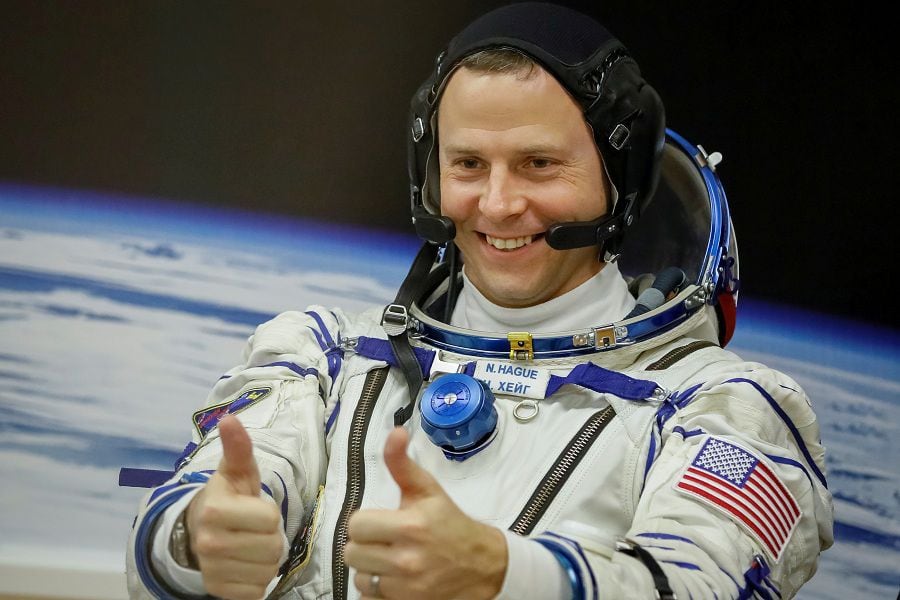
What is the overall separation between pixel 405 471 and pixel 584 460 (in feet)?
1.75

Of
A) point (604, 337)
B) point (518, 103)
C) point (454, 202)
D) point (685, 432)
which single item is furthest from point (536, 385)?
point (518, 103)

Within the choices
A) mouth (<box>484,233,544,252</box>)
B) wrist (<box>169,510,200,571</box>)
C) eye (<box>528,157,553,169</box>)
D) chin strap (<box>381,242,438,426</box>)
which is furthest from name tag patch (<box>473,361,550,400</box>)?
wrist (<box>169,510,200,571</box>)

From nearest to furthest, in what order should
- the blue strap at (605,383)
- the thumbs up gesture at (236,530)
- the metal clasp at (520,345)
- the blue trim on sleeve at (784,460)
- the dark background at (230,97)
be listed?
the thumbs up gesture at (236,530)
the blue trim on sleeve at (784,460)
the blue strap at (605,383)
the metal clasp at (520,345)
the dark background at (230,97)

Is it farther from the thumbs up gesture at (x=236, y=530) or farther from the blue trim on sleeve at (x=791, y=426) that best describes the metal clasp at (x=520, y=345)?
the thumbs up gesture at (x=236, y=530)

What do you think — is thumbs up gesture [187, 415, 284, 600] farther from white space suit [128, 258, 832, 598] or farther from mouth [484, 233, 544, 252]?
mouth [484, 233, 544, 252]

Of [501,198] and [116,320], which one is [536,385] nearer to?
[501,198]

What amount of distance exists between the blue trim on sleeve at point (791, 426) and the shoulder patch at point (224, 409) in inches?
29.6

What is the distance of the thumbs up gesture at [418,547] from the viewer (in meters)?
1.09

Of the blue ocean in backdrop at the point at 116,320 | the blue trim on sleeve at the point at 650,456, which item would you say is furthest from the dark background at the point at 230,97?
the blue trim on sleeve at the point at 650,456

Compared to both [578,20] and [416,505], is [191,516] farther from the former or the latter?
[578,20]

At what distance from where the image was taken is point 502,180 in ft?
5.69

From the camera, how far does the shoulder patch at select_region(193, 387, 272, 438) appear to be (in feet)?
5.58

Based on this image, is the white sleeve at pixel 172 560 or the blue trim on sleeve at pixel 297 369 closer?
the white sleeve at pixel 172 560

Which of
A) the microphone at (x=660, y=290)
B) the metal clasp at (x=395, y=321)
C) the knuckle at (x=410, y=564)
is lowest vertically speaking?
the knuckle at (x=410, y=564)
